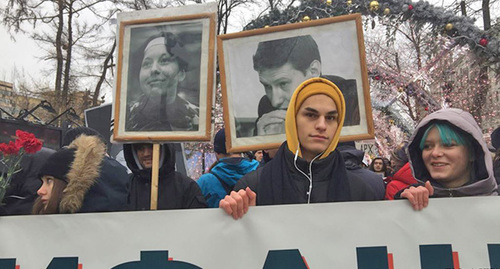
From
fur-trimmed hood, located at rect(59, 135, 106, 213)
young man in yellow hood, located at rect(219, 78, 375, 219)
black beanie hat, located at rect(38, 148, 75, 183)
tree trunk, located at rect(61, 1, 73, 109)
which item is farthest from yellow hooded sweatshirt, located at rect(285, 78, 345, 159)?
tree trunk, located at rect(61, 1, 73, 109)

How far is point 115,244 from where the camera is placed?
6.68ft

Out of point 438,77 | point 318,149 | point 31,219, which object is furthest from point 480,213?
point 438,77

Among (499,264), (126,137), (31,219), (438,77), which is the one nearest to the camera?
(499,264)

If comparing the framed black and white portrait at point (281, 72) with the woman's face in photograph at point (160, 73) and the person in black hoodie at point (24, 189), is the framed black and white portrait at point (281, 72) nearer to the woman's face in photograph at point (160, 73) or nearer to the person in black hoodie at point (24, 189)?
the woman's face in photograph at point (160, 73)

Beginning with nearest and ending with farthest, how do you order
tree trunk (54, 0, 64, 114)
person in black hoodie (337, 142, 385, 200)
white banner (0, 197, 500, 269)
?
white banner (0, 197, 500, 269) < person in black hoodie (337, 142, 385, 200) < tree trunk (54, 0, 64, 114)

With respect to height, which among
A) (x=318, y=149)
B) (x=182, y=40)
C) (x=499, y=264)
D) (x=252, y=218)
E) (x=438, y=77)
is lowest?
(x=499, y=264)

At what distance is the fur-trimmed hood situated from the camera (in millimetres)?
2318

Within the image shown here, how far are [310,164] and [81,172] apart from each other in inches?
50.3

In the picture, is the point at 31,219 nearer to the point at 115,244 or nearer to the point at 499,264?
the point at 115,244

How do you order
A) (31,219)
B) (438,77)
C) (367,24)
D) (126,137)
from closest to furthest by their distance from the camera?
(31,219)
(126,137)
(367,24)
(438,77)

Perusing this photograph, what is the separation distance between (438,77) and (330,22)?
40.5ft

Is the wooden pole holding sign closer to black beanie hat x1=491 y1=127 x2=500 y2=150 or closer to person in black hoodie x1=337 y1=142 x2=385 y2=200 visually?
person in black hoodie x1=337 y1=142 x2=385 y2=200

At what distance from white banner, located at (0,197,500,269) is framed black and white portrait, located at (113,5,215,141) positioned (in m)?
0.52

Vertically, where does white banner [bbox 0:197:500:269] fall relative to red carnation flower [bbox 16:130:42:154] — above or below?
below
